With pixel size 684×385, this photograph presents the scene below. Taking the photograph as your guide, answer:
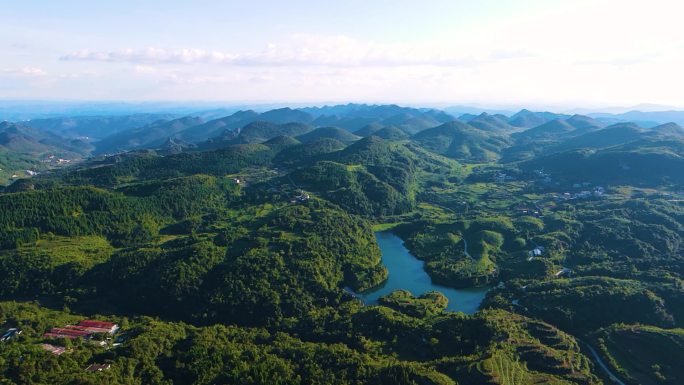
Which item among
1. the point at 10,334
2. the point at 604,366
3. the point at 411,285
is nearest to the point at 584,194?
the point at 411,285

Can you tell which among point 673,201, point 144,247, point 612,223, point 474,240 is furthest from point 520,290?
point 144,247

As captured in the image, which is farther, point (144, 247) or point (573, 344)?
point (144, 247)

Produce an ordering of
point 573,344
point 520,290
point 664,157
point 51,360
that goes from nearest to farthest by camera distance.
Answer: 1. point 51,360
2. point 573,344
3. point 520,290
4. point 664,157

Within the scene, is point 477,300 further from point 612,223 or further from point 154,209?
point 154,209

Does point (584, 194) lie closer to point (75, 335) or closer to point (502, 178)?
point (502, 178)

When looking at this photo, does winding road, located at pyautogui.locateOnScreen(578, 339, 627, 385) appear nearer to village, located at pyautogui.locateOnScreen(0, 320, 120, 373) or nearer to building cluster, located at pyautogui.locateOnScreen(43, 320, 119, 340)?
village, located at pyautogui.locateOnScreen(0, 320, 120, 373)

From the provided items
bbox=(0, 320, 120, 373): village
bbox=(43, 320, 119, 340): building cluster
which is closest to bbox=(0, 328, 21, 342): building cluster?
bbox=(0, 320, 120, 373): village
